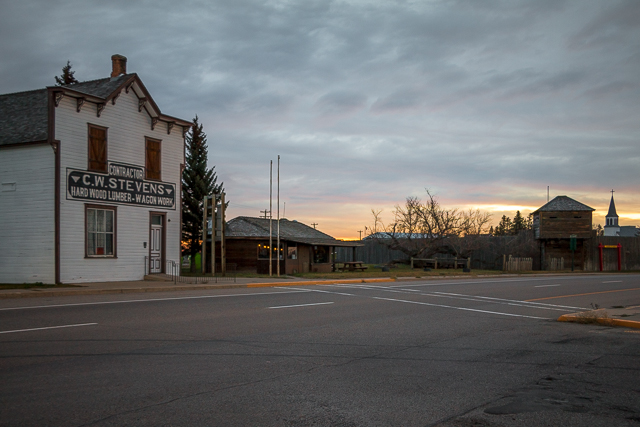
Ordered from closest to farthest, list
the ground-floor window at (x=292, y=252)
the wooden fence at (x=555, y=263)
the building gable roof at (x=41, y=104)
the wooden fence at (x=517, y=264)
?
the building gable roof at (x=41, y=104) < the ground-floor window at (x=292, y=252) < the wooden fence at (x=517, y=264) < the wooden fence at (x=555, y=263)

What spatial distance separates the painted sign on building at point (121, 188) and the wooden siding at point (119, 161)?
247 mm

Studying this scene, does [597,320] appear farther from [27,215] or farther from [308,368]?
[27,215]

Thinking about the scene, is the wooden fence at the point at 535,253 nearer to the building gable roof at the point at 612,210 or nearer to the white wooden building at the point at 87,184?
the white wooden building at the point at 87,184

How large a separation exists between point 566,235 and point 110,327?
154 feet

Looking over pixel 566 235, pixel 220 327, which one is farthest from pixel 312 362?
pixel 566 235

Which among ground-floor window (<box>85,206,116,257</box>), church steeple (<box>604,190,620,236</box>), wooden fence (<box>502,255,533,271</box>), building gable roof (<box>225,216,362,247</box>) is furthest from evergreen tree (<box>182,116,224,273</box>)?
church steeple (<box>604,190,620,236</box>)

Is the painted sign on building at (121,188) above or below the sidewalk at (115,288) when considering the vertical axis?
above

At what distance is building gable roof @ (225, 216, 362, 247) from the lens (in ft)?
123

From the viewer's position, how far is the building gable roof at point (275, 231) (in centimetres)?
3747

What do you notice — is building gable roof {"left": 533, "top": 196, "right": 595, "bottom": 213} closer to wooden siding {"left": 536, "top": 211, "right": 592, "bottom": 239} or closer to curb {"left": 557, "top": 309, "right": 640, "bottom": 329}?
wooden siding {"left": 536, "top": 211, "right": 592, "bottom": 239}

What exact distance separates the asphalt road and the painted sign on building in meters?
9.85

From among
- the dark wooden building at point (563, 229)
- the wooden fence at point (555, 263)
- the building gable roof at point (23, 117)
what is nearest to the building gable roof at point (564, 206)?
the dark wooden building at point (563, 229)

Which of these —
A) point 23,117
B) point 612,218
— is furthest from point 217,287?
point 612,218

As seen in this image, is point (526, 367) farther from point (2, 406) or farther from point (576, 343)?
point (2, 406)
